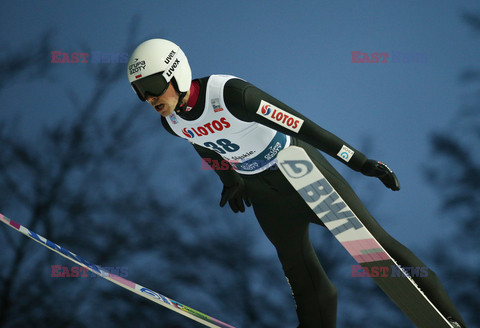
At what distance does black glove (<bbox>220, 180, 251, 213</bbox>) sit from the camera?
2.51 metres

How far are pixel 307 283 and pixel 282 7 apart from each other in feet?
7.28

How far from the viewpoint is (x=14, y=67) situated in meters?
4.32

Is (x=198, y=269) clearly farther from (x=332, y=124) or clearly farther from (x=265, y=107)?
(x=265, y=107)

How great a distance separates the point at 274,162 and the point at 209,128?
30 centimetres

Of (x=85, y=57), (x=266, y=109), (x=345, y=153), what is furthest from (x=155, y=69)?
(x=85, y=57)

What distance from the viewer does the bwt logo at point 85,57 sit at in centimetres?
409

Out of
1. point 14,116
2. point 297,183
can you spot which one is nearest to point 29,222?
point 14,116

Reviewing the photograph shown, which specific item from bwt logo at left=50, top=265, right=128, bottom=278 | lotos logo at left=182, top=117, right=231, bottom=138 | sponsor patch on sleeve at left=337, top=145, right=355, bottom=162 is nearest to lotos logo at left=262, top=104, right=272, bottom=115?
lotos logo at left=182, top=117, right=231, bottom=138

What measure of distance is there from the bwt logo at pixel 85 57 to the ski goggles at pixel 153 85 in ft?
6.95

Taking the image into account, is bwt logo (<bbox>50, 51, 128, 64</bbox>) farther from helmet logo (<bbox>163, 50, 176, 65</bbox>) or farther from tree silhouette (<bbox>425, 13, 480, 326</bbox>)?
tree silhouette (<bbox>425, 13, 480, 326</bbox>)

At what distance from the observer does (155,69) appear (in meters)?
1.99

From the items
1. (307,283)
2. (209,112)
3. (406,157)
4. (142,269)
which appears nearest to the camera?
(209,112)

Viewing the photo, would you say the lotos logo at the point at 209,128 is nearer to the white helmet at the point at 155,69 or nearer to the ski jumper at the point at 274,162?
the ski jumper at the point at 274,162

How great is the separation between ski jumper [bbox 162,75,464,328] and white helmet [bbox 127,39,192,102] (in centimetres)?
11
